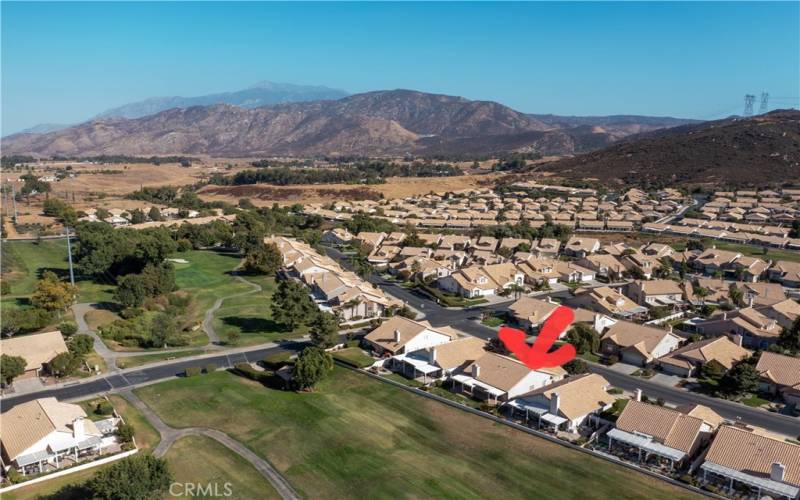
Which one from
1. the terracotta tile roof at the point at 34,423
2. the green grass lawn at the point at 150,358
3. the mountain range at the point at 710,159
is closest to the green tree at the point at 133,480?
the terracotta tile roof at the point at 34,423

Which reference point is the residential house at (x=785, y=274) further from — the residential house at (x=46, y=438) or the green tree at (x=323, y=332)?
the residential house at (x=46, y=438)

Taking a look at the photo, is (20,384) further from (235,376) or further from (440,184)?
(440,184)

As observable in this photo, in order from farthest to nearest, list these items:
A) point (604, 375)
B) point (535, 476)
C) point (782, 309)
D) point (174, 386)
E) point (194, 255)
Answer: point (194, 255) → point (782, 309) → point (604, 375) → point (174, 386) → point (535, 476)

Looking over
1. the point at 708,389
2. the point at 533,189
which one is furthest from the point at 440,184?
the point at 708,389

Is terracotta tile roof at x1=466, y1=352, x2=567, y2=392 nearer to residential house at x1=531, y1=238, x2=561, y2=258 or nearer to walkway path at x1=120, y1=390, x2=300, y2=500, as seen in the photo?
walkway path at x1=120, y1=390, x2=300, y2=500

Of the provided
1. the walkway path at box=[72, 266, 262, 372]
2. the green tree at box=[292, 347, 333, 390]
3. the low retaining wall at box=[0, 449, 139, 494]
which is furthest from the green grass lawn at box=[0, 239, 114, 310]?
the low retaining wall at box=[0, 449, 139, 494]
